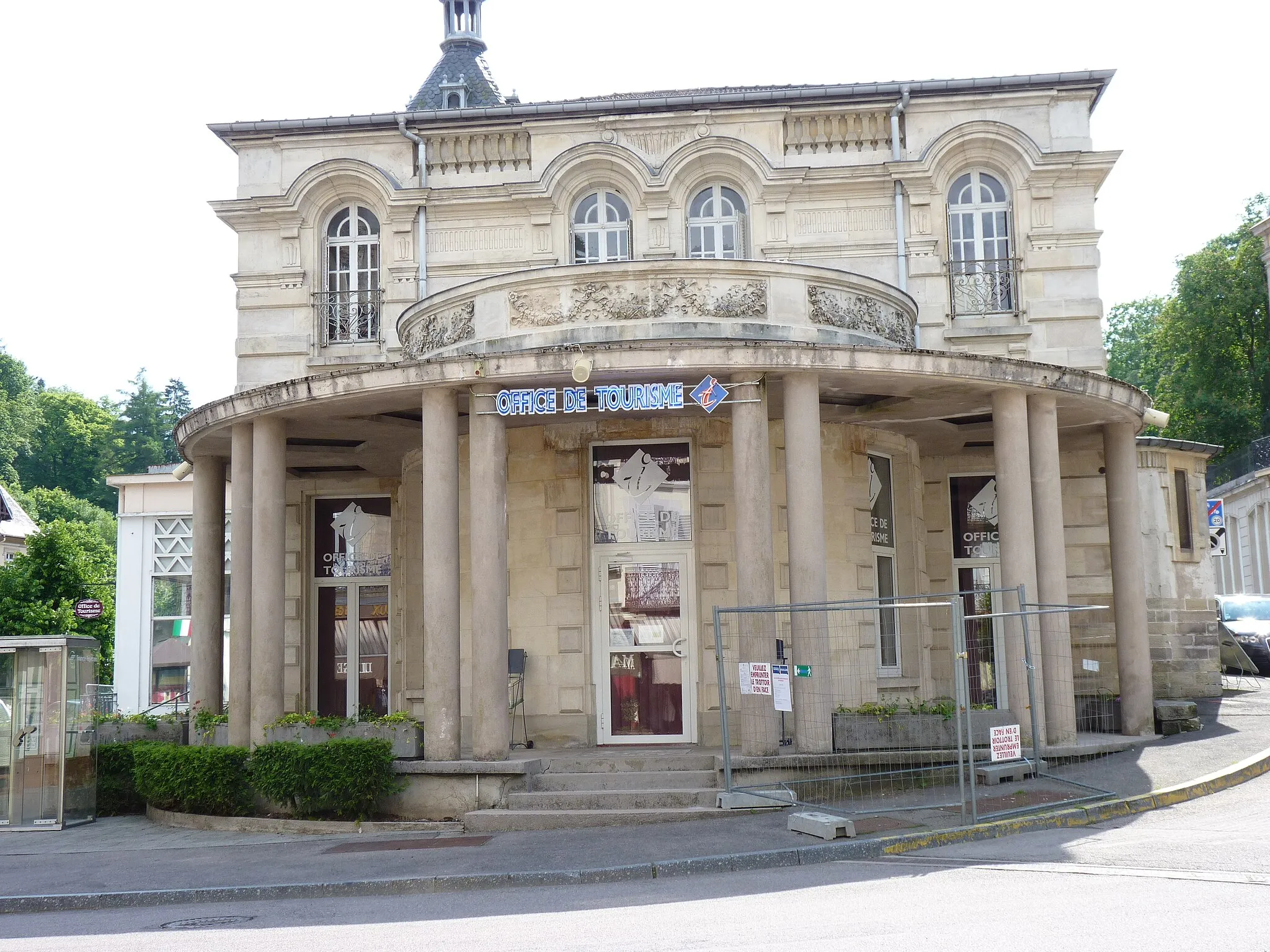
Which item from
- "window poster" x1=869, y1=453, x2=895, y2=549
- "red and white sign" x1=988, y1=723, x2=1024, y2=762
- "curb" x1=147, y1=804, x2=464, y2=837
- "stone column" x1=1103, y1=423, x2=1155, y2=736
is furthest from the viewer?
"window poster" x1=869, y1=453, x2=895, y2=549

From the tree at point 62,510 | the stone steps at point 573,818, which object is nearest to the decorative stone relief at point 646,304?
the stone steps at point 573,818

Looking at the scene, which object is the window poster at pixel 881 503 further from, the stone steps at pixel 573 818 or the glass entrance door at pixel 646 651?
the stone steps at pixel 573 818

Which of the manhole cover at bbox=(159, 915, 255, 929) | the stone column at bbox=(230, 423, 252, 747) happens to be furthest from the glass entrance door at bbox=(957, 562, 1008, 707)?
the manhole cover at bbox=(159, 915, 255, 929)

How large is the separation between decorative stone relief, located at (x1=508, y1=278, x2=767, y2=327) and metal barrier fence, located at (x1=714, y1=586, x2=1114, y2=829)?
3389 millimetres

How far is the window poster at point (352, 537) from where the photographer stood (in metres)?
21.0

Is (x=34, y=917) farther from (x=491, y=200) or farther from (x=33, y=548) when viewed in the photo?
(x=33, y=548)

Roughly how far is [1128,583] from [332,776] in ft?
32.2

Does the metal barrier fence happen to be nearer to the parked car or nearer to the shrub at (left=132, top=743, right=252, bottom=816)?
the shrub at (left=132, top=743, right=252, bottom=816)

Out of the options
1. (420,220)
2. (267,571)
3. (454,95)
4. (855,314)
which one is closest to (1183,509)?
(855,314)

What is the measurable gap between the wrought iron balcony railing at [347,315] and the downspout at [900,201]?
328 inches

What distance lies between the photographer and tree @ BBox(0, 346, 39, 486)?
75625 mm

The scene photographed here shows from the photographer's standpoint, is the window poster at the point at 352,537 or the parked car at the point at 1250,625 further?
the parked car at the point at 1250,625

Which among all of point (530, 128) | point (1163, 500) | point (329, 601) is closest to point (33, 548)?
point (329, 601)

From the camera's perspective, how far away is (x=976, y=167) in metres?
21.4
